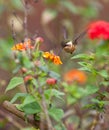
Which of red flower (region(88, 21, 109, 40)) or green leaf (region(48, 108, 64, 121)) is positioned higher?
red flower (region(88, 21, 109, 40))

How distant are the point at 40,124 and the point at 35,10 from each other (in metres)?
3.26

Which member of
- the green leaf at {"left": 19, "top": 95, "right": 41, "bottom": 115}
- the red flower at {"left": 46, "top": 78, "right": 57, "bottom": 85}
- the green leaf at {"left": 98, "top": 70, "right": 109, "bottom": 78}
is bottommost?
the green leaf at {"left": 19, "top": 95, "right": 41, "bottom": 115}

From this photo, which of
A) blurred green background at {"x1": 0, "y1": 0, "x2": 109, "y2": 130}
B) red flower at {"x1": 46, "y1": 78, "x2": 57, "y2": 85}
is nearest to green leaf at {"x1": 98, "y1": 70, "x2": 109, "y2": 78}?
red flower at {"x1": 46, "y1": 78, "x2": 57, "y2": 85}

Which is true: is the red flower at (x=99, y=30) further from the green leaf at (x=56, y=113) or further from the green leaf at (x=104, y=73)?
the green leaf at (x=56, y=113)

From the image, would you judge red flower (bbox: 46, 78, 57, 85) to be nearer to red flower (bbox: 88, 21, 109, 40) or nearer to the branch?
the branch

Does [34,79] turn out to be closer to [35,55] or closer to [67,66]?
[35,55]

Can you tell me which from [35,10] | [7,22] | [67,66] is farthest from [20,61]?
[35,10]

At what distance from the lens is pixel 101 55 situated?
186 cm

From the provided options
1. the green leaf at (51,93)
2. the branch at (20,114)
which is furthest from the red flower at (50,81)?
the branch at (20,114)

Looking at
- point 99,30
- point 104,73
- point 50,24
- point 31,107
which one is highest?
point 50,24

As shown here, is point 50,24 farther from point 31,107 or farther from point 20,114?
point 31,107

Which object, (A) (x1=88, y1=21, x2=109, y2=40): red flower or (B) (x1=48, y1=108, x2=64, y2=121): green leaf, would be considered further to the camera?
(A) (x1=88, y1=21, x2=109, y2=40): red flower

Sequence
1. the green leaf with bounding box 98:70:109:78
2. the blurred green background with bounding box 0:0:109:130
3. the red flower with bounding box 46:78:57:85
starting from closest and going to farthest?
the red flower with bounding box 46:78:57:85 < the green leaf with bounding box 98:70:109:78 < the blurred green background with bounding box 0:0:109:130

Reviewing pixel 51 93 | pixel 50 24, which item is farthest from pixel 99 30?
pixel 50 24
